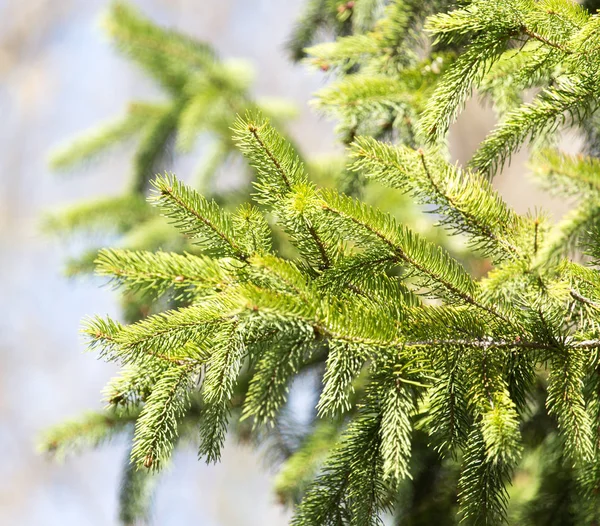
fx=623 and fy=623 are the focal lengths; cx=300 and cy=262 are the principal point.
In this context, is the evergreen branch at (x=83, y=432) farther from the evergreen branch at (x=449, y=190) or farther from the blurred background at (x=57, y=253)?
the blurred background at (x=57, y=253)

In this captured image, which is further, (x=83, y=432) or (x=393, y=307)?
(x=83, y=432)

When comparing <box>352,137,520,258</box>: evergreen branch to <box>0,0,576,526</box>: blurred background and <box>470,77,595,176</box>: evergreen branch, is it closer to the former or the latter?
<box>470,77,595,176</box>: evergreen branch

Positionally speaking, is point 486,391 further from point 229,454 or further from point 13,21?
point 13,21

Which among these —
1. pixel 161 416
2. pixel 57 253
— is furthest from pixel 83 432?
pixel 57 253

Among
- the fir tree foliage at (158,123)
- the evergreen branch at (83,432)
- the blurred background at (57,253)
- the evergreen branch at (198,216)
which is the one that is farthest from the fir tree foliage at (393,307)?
the blurred background at (57,253)

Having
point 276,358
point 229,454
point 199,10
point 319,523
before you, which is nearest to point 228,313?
point 276,358

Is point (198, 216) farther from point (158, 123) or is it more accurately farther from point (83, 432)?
point (158, 123)

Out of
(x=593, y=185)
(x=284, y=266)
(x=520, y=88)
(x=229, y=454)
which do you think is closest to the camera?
(x=593, y=185)

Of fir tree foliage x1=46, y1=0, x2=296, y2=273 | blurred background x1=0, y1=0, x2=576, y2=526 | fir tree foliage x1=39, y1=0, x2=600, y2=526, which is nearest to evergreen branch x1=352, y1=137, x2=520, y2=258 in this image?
fir tree foliage x1=39, y1=0, x2=600, y2=526
